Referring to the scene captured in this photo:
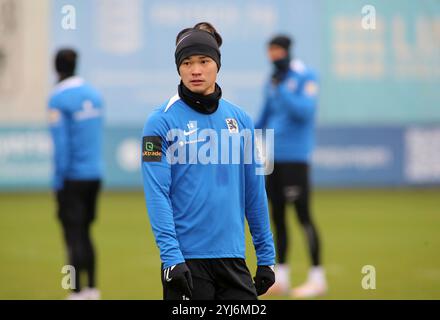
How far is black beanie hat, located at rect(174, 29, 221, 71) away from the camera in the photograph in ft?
17.0

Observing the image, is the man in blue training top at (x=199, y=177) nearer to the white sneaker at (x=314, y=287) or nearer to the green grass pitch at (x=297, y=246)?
the green grass pitch at (x=297, y=246)

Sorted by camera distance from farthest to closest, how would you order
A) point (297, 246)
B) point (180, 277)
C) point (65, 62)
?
1. point (297, 246)
2. point (65, 62)
3. point (180, 277)

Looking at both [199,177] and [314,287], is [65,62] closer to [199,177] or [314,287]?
[314,287]

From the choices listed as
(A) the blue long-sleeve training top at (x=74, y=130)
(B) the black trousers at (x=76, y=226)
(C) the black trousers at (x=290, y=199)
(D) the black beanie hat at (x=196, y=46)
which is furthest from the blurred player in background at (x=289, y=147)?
(D) the black beanie hat at (x=196, y=46)

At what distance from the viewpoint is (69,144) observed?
29.8 feet

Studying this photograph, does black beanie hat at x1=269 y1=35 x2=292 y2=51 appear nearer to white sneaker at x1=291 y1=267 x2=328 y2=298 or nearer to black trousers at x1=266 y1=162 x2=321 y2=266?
black trousers at x1=266 y1=162 x2=321 y2=266

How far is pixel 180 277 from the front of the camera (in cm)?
492

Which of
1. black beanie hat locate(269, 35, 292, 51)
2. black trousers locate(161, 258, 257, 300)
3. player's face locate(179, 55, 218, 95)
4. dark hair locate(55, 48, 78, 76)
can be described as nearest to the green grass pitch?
dark hair locate(55, 48, 78, 76)

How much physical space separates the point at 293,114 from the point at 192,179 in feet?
16.4

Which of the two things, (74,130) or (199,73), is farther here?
(74,130)

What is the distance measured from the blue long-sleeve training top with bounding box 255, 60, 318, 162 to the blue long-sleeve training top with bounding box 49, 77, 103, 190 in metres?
1.98

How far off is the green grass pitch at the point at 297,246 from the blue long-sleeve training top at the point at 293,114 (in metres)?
1.32

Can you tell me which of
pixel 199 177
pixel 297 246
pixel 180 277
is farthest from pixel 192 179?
pixel 297 246
